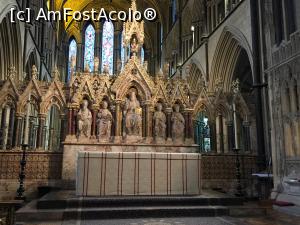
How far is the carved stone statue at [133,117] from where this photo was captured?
8.57 m

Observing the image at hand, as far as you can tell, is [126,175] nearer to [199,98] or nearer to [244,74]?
[199,98]

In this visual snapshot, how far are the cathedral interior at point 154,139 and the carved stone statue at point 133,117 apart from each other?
29mm

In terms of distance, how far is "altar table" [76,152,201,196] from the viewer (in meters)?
Result: 6.06

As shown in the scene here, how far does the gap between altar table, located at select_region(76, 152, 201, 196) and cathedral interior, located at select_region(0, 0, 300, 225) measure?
0.07ft

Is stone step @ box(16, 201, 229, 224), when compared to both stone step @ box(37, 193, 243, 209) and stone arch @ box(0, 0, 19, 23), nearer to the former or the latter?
stone step @ box(37, 193, 243, 209)

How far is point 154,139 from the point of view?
867cm

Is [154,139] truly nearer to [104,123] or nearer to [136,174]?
[104,123]

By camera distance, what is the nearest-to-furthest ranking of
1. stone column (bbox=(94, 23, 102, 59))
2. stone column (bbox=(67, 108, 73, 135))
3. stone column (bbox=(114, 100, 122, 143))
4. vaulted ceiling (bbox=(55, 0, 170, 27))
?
1. stone column (bbox=(67, 108, 73, 135))
2. stone column (bbox=(114, 100, 122, 143))
3. vaulted ceiling (bbox=(55, 0, 170, 27))
4. stone column (bbox=(94, 23, 102, 59))

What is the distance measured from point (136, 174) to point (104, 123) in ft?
8.57

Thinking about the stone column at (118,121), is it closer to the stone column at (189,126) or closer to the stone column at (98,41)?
the stone column at (189,126)

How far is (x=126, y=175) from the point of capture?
→ 620cm

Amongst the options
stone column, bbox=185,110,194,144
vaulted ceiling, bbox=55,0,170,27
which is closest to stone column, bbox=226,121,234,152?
stone column, bbox=185,110,194,144

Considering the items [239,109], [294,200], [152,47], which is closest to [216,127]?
[239,109]

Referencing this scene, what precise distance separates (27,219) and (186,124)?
17.0ft
